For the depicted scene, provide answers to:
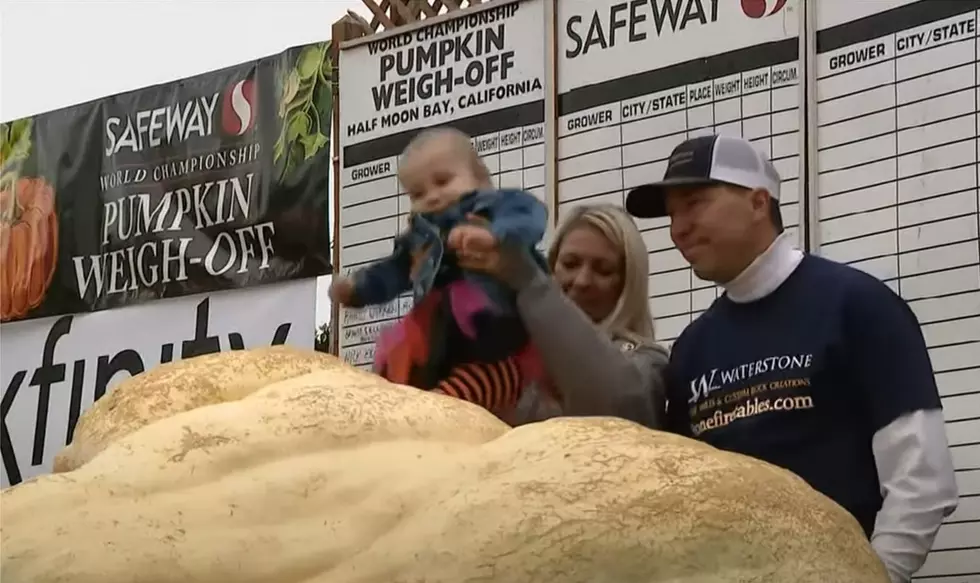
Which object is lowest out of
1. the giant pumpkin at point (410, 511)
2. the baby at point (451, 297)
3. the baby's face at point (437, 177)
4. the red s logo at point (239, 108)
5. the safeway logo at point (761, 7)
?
the giant pumpkin at point (410, 511)

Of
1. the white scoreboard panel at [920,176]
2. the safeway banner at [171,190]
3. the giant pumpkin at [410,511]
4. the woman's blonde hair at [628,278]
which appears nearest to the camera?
the giant pumpkin at [410,511]

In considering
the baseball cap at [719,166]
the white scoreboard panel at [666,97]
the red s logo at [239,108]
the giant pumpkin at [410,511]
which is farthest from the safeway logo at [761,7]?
the giant pumpkin at [410,511]

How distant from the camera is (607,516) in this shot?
2.39 feet

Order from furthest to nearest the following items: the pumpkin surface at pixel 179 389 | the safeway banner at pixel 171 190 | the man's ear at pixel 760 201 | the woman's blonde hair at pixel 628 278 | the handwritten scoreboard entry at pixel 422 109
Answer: the safeway banner at pixel 171 190, the handwritten scoreboard entry at pixel 422 109, the woman's blonde hair at pixel 628 278, the man's ear at pixel 760 201, the pumpkin surface at pixel 179 389

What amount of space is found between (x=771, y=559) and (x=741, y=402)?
1.45 ft

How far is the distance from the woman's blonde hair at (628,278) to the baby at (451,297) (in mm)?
108

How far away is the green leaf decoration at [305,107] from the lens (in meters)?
2.59

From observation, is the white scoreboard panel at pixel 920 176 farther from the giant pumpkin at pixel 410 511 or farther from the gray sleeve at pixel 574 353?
the giant pumpkin at pixel 410 511

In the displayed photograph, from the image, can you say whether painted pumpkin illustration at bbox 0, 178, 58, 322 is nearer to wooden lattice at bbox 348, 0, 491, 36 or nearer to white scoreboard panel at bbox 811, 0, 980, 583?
wooden lattice at bbox 348, 0, 491, 36

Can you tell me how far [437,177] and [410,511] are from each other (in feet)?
2.43

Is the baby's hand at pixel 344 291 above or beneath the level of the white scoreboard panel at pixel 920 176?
beneath

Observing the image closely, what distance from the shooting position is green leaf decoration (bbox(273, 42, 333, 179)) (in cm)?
259

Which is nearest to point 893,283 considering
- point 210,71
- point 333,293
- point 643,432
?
point 333,293

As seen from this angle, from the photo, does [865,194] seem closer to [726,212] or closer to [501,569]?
[726,212]
